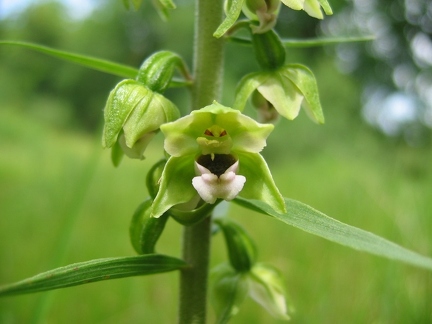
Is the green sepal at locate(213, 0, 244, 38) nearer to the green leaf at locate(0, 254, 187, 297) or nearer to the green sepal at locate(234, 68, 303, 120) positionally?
the green sepal at locate(234, 68, 303, 120)

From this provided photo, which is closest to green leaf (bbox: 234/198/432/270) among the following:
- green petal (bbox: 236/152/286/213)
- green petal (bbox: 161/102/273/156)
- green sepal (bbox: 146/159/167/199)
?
green petal (bbox: 236/152/286/213)

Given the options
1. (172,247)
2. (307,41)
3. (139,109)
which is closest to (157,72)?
(139,109)

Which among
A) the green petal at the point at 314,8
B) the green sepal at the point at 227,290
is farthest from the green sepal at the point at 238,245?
the green petal at the point at 314,8

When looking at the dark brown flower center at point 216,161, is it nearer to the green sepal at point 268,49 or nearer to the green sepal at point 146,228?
the green sepal at point 146,228

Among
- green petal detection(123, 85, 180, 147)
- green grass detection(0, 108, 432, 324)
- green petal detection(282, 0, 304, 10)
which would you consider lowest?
green grass detection(0, 108, 432, 324)

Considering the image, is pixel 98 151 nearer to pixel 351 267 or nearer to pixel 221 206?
pixel 221 206

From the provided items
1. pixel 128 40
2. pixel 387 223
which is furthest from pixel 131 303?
pixel 128 40
